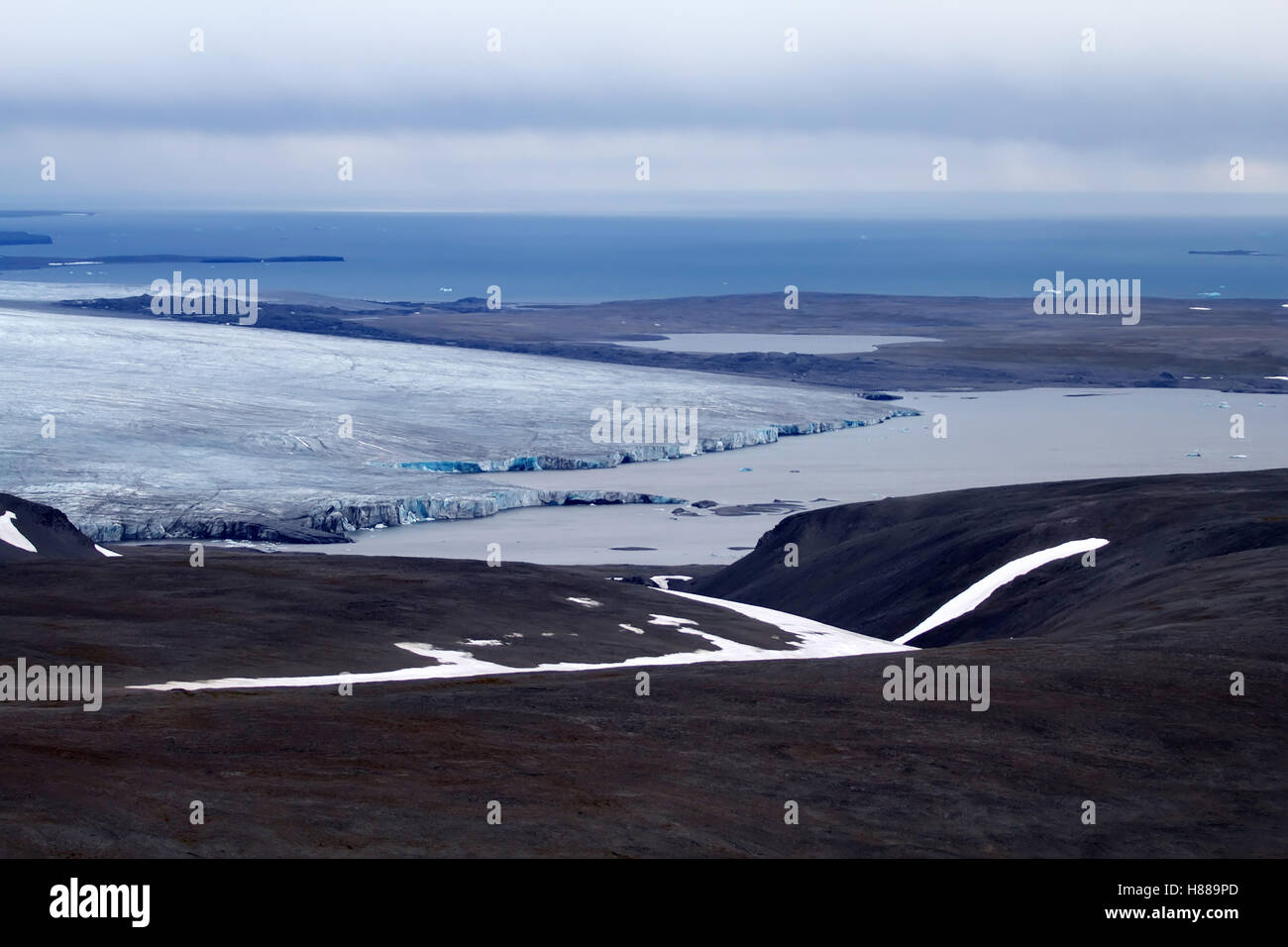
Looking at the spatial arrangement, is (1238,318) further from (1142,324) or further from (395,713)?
(395,713)

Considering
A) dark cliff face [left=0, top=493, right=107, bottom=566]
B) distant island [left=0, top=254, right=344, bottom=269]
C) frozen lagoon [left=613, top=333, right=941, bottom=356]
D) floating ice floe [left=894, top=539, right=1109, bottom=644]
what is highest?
distant island [left=0, top=254, right=344, bottom=269]

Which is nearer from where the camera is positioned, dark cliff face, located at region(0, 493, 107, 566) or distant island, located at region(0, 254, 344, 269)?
dark cliff face, located at region(0, 493, 107, 566)

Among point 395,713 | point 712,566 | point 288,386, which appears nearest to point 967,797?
point 395,713

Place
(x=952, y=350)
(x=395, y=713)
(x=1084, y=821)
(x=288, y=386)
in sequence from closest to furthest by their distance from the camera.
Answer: (x=1084, y=821) → (x=395, y=713) → (x=288, y=386) → (x=952, y=350)

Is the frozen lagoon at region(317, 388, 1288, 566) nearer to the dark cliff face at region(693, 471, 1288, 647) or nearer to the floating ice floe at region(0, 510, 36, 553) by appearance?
the dark cliff face at region(693, 471, 1288, 647)

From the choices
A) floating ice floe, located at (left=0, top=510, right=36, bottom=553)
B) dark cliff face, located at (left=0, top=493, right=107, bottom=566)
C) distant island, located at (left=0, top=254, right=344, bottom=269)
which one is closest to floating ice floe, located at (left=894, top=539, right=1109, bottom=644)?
dark cliff face, located at (left=0, top=493, right=107, bottom=566)

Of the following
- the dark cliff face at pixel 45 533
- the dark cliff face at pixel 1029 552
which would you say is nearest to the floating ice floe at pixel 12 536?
the dark cliff face at pixel 45 533

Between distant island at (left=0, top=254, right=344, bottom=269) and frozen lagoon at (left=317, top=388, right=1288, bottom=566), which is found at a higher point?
distant island at (left=0, top=254, right=344, bottom=269)
